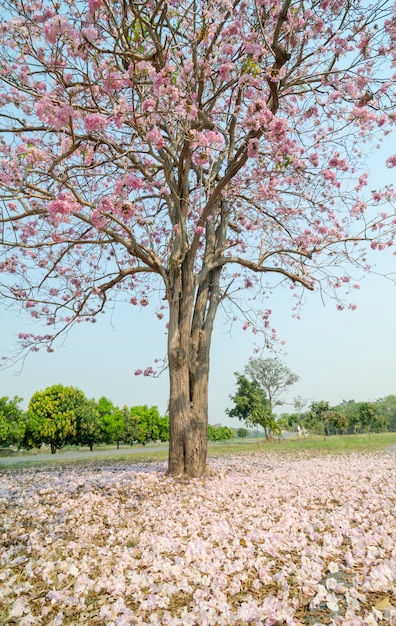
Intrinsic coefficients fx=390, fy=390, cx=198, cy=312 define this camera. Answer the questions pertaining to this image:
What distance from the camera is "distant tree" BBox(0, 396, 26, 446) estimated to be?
28422 mm

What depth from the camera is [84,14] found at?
5.57m

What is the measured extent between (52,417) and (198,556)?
28202mm

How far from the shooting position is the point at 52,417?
29.2m

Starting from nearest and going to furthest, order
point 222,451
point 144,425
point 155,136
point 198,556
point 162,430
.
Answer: point 198,556, point 155,136, point 222,451, point 144,425, point 162,430

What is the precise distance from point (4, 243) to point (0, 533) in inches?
169

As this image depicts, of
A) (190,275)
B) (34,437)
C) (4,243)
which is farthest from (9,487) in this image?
(34,437)

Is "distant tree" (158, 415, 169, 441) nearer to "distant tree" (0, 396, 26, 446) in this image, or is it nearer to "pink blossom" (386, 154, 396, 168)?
"distant tree" (0, 396, 26, 446)

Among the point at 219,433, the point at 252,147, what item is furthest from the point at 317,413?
the point at 252,147

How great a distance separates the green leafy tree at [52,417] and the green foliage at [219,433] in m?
31.8

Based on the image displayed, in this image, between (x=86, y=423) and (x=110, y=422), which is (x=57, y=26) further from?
(x=110, y=422)

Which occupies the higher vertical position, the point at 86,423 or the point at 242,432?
the point at 86,423

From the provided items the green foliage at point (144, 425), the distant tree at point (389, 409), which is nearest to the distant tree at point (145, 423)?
the green foliage at point (144, 425)

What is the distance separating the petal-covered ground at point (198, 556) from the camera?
2.81 metres

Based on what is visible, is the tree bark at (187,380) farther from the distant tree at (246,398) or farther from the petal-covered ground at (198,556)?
the distant tree at (246,398)
